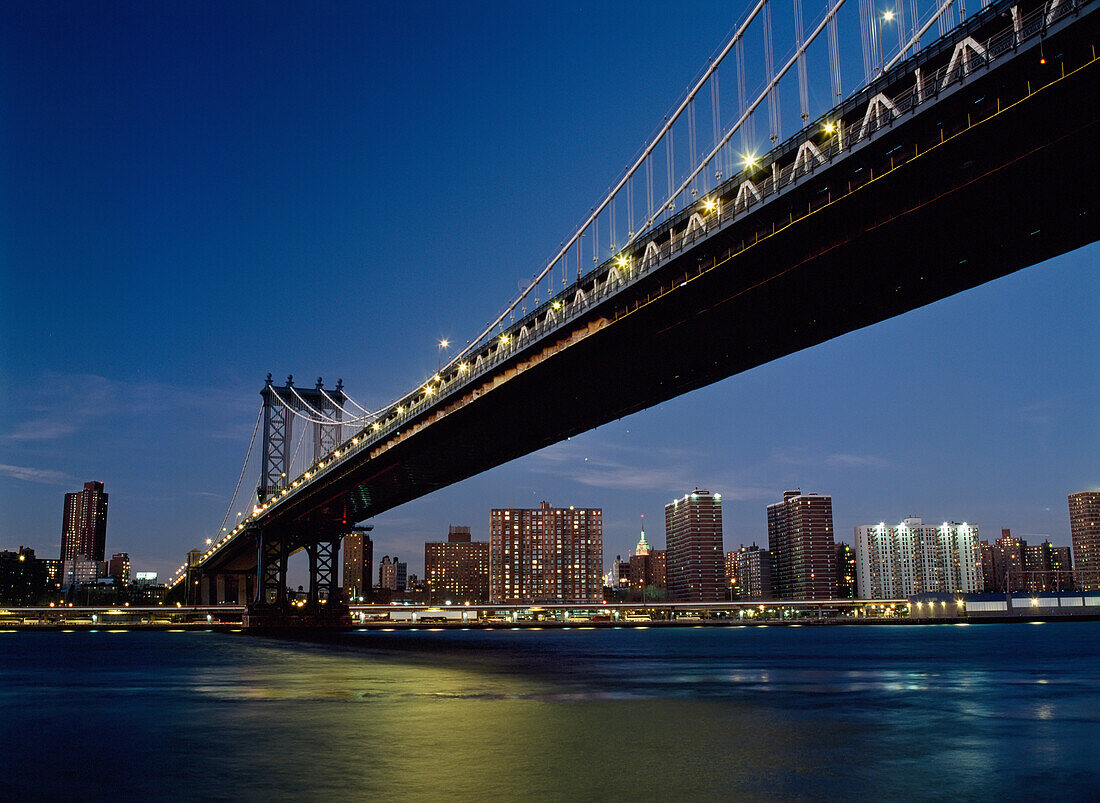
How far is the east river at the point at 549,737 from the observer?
14398 mm

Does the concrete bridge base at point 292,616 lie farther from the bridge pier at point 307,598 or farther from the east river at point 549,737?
the east river at point 549,737

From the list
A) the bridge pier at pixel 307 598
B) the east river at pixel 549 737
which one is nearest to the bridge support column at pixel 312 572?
the bridge pier at pixel 307 598

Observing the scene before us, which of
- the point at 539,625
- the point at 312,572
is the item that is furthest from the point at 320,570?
the point at 539,625

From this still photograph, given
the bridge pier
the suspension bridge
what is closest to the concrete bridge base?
the bridge pier

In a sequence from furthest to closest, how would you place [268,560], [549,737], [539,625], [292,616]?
[539,625] → [268,560] → [292,616] → [549,737]

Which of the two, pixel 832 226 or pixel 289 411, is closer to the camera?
pixel 832 226

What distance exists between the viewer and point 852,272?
33094 millimetres

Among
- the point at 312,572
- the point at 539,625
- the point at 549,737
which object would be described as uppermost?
the point at 312,572

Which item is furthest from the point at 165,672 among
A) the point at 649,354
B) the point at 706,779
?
the point at 706,779

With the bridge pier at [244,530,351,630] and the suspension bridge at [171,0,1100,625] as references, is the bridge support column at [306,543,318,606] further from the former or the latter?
the suspension bridge at [171,0,1100,625]

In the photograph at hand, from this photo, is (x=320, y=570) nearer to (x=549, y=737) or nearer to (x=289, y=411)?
(x=289, y=411)

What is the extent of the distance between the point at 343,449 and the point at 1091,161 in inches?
2447

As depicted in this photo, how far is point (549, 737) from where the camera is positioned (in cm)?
1902

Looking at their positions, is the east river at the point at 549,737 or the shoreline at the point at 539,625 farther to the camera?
the shoreline at the point at 539,625
